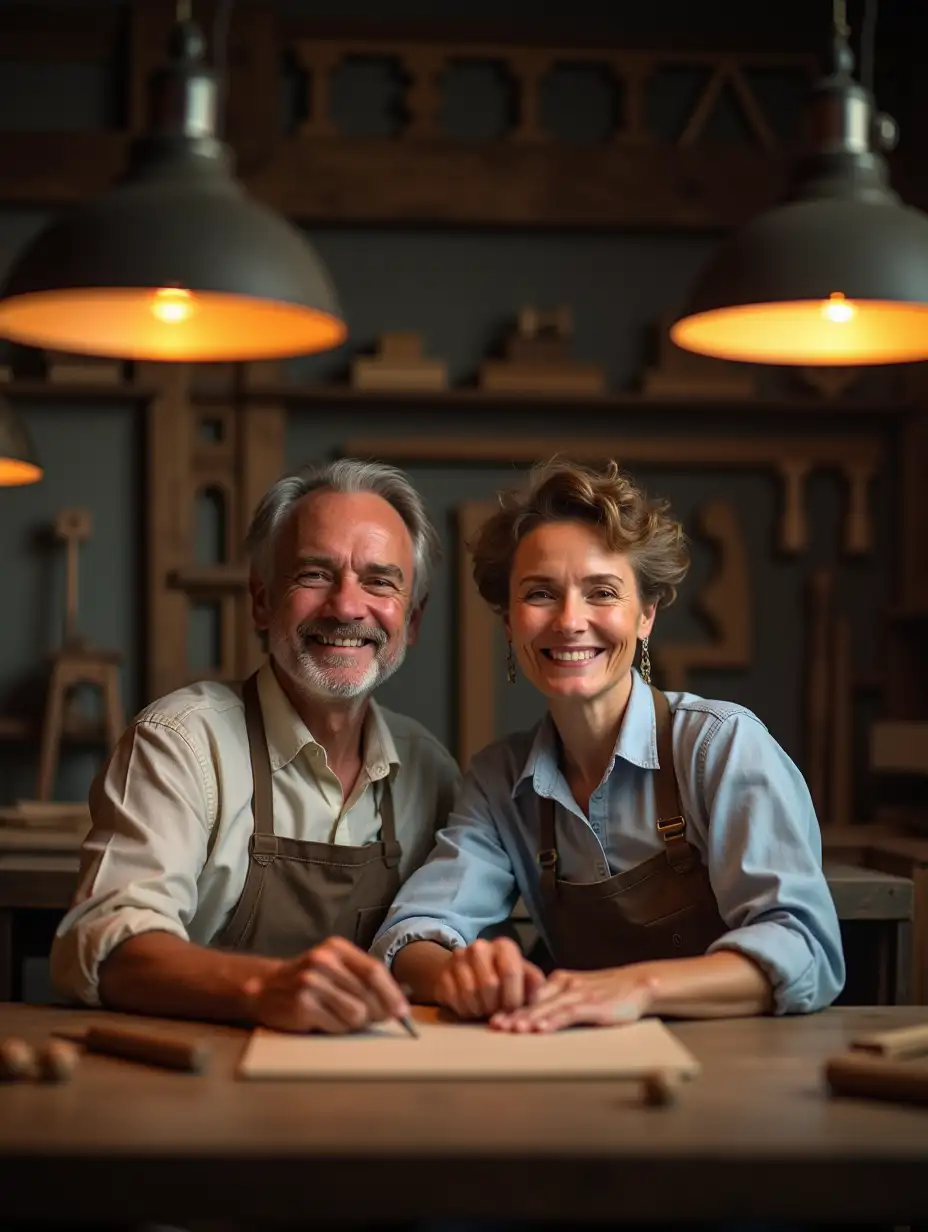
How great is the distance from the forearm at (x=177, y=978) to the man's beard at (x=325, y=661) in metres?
0.65

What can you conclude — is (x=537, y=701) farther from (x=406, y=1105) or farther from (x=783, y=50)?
(x=406, y=1105)

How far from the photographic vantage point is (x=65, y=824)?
4387 mm

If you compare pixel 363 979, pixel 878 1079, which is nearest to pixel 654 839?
pixel 363 979

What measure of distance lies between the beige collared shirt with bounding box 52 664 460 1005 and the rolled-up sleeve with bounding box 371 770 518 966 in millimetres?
207

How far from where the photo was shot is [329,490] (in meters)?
3.03

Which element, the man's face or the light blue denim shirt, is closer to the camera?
the light blue denim shirt

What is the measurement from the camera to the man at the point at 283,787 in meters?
2.42

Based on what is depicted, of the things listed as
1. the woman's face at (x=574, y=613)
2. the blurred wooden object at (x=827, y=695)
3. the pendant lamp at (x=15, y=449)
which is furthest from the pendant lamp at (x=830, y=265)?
the blurred wooden object at (x=827, y=695)

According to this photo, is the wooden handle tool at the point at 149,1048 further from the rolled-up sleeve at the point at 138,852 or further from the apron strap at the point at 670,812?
the apron strap at the point at 670,812

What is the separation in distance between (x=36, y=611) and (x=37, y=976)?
4.16 feet

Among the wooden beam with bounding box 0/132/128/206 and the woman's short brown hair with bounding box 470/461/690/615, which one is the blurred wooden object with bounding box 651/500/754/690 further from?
the woman's short brown hair with bounding box 470/461/690/615

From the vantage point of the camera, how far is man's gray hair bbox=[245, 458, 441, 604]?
304 centimetres

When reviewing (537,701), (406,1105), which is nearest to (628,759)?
(406,1105)

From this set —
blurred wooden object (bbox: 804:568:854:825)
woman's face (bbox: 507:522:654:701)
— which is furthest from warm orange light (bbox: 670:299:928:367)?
→ blurred wooden object (bbox: 804:568:854:825)
